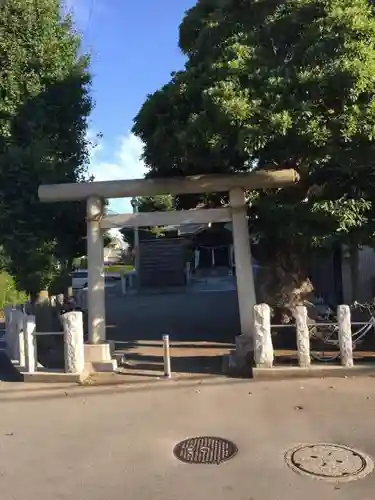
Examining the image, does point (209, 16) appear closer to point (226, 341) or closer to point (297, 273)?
point (297, 273)

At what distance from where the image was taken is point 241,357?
27.8 ft

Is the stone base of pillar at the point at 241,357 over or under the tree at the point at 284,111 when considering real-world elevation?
under

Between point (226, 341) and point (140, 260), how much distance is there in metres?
15.4

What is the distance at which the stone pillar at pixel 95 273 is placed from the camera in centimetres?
911

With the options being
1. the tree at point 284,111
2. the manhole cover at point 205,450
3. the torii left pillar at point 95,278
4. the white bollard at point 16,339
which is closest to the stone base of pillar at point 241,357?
the tree at point 284,111

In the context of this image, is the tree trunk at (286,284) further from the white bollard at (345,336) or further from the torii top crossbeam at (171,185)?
the white bollard at (345,336)

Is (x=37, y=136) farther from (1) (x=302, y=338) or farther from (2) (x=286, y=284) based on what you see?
(1) (x=302, y=338)

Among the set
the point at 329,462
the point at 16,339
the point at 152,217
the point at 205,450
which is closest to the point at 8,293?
the point at 16,339

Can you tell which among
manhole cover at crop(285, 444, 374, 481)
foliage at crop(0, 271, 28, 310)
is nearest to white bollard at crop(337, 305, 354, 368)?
manhole cover at crop(285, 444, 374, 481)

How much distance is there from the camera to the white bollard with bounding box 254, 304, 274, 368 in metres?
7.78

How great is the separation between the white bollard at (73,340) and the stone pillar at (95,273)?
2.72 ft

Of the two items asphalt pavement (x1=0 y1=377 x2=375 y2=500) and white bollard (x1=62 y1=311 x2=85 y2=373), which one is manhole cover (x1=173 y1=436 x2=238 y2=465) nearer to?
asphalt pavement (x1=0 y1=377 x2=375 y2=500)

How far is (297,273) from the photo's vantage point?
9867mm

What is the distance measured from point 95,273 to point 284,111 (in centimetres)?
414
